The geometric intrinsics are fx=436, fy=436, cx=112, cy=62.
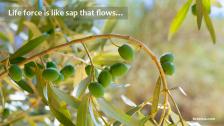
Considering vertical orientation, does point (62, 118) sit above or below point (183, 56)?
above

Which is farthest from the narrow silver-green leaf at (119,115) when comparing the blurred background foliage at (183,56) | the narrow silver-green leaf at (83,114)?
the blurred background foliage at (183,56)

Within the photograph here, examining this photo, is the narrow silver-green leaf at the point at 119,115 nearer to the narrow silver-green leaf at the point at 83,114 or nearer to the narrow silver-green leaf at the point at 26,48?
the narrow silver-green leaf at the point at 83,114

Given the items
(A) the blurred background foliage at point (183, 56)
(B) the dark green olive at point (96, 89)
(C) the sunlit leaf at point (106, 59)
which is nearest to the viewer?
(B) the dark green olive at point (96, 89)

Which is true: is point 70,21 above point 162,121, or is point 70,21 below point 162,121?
above

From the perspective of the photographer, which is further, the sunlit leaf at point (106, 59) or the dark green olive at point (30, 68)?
the sunlit leaf at point (106, 59)

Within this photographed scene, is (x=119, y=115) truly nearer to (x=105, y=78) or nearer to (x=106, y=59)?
(x=105, y=78)

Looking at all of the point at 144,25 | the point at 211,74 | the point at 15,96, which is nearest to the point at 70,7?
the point at 15,96

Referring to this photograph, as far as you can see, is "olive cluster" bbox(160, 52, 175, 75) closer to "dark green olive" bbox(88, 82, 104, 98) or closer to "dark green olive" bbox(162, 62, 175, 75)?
"dark green olive" bbox(162, 62, 175, 75)

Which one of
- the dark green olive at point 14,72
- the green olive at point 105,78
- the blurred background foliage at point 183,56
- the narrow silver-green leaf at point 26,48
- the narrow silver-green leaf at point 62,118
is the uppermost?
the narrow silver-green leaf at point 26,48

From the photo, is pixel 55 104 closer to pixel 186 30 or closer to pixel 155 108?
pixel 155 108

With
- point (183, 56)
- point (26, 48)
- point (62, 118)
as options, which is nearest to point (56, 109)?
point (62, 118)

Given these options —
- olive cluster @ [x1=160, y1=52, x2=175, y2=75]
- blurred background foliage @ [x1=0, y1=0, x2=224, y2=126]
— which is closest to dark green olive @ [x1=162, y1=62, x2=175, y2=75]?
olive cluster @ [x1=160, y1=52, x2=175, y2=75]
